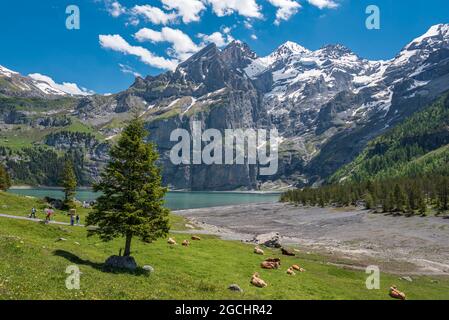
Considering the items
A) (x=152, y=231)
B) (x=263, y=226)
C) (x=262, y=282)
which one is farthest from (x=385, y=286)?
(x=263, y=226)

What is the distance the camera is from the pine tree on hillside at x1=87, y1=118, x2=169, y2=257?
1551 inches

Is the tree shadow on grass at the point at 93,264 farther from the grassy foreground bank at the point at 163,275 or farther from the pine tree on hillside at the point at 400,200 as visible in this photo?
the pine tree on hillside at the point at 400,200

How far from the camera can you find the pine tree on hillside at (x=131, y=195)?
3941cm

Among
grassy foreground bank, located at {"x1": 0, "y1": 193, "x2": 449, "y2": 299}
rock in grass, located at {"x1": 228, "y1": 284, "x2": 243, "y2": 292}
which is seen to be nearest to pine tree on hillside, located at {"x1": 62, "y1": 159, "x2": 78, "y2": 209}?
grassy foreground bank, located at {"x1": 0, "y1": 193, "x2": 449, "y2": 299}

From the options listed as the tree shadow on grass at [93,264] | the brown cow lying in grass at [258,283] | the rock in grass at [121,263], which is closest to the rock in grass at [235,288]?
the brown cow lying in grass at [258,283]

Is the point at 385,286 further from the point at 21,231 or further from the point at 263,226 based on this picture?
the point at 263,226

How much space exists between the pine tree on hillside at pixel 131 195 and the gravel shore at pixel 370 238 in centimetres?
3517

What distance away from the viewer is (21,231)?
52125 mm

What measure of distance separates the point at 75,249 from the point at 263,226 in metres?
97.0

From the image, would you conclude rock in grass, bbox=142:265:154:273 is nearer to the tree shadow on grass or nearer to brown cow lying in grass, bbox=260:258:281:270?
the tree shadow on grass

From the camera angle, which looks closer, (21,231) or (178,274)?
(178,274)

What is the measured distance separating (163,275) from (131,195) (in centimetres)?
863

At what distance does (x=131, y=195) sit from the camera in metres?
40.0
